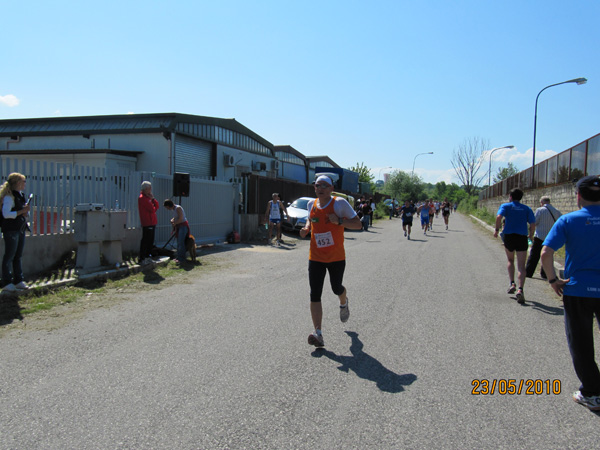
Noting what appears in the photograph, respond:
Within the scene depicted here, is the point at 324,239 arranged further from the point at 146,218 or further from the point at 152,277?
the point at 146,218

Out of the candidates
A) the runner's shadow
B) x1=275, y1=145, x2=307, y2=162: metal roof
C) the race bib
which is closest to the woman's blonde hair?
the race bib

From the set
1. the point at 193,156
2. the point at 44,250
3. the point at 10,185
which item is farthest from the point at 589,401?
the point at 193,156

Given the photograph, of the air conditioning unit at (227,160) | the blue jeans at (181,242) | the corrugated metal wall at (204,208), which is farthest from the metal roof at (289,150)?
the blue jeans at (181,242)

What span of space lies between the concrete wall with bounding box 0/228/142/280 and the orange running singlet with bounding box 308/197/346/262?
568 cm

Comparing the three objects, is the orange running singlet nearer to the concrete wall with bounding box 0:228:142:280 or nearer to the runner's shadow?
the runner's shadow

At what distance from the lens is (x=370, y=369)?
4246 mm

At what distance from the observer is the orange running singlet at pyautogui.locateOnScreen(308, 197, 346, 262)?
16.1 feet

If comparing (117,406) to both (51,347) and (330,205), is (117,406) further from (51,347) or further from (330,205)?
(330,205)

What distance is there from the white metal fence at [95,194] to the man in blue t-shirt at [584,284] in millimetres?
8480

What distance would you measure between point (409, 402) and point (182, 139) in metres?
23.2

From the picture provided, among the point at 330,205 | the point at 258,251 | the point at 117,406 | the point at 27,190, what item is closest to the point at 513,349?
the point at 330,205

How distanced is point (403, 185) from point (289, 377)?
8384 centimetres
